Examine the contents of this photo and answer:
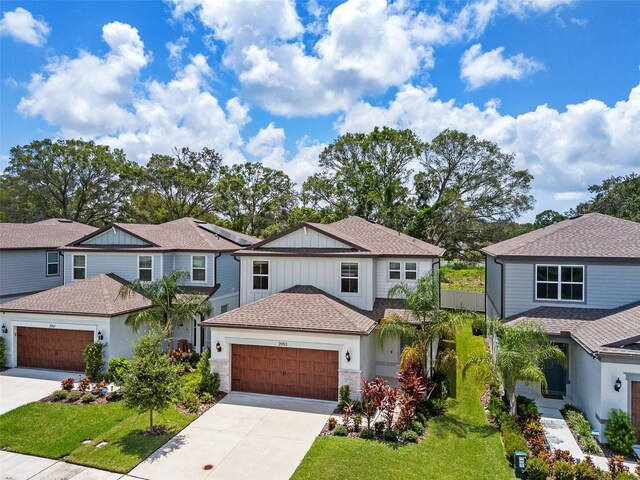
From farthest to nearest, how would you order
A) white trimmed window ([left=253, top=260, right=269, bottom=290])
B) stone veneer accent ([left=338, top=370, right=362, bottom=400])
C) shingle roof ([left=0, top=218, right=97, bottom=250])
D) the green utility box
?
1. shingle roof ([left=0, top=218, right=97, bottom=250])
2. white trimmed window ([left=253, top=260, right=269, bottom=290])
3. stone veneer accent ([left=338, top=370, right=362, bottom=400])
4. the green utility box

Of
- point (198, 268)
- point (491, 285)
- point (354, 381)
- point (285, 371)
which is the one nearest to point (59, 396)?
point (285, 371)

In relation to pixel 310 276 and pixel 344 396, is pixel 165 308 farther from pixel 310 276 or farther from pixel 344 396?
pixel 344 396

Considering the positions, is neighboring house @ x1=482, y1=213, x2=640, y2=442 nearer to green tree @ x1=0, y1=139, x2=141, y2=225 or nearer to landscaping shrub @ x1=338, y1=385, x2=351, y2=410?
landscaping shrub @ x1=338, y1=385, x2=351, y2=410

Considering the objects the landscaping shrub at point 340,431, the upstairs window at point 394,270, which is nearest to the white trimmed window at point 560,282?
the upstairs window at point 394,270

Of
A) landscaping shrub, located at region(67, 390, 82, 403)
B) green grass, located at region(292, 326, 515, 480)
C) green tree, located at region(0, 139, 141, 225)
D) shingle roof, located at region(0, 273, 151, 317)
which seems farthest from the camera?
green tree, located at region(0, 139, 141, 225)

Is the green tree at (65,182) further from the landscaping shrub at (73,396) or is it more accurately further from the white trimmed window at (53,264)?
the landscaping shrub at (73,396)

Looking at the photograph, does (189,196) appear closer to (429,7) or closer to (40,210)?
(40,210)

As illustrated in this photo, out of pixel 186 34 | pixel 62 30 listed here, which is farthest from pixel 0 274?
pixel 186 34

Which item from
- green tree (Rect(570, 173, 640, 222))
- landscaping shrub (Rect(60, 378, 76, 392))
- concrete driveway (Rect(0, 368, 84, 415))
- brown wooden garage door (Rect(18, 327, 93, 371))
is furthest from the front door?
green tree (Rect(570, 173, 640, 222))

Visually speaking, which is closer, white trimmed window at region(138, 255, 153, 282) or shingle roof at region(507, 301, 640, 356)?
shingle roof at region(507, 301, 640, 356)
